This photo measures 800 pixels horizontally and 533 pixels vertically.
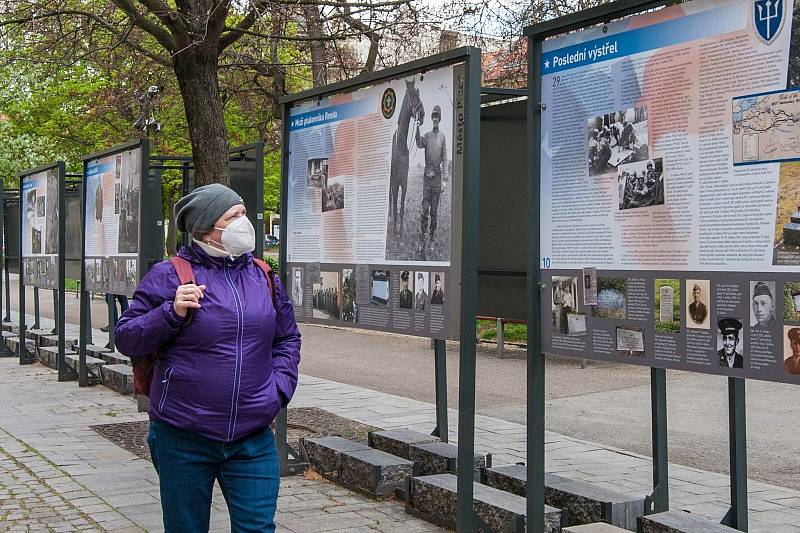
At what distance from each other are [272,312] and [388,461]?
277 centimetres

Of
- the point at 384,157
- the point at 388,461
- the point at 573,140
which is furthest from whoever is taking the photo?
the point at 388,461

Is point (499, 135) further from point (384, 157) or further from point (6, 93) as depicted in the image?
point (6, 93)

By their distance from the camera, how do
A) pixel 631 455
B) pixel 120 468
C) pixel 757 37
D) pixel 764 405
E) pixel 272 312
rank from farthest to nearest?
pixel 764 405, pixel 631 455, pixel 120 468, pixel 272 312, pixel 757 37

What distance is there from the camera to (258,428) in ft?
12.9

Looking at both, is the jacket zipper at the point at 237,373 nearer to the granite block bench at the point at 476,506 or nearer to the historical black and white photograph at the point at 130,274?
the granite block bench at the point at 476,506

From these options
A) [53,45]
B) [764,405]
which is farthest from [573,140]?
[53,45]

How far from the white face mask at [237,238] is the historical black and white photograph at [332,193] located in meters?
2.66

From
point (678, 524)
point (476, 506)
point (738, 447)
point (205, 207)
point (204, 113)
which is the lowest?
point (476, 506)

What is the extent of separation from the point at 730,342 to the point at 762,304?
196 millimetres

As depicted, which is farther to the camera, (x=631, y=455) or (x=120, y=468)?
(x=631, y=455)

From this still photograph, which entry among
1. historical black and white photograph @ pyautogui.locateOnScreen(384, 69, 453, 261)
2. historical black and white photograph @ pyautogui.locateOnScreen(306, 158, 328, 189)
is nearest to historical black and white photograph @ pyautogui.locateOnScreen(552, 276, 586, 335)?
historical black and white photograph @ pyautogui.locateOnScreen(384, 69, 453, 261)

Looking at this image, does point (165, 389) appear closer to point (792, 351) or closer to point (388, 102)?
point (792, 351)

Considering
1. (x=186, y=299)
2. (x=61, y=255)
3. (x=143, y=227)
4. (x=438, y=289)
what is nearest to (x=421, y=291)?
(x=438, y=289)

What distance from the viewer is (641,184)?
4227 mm
